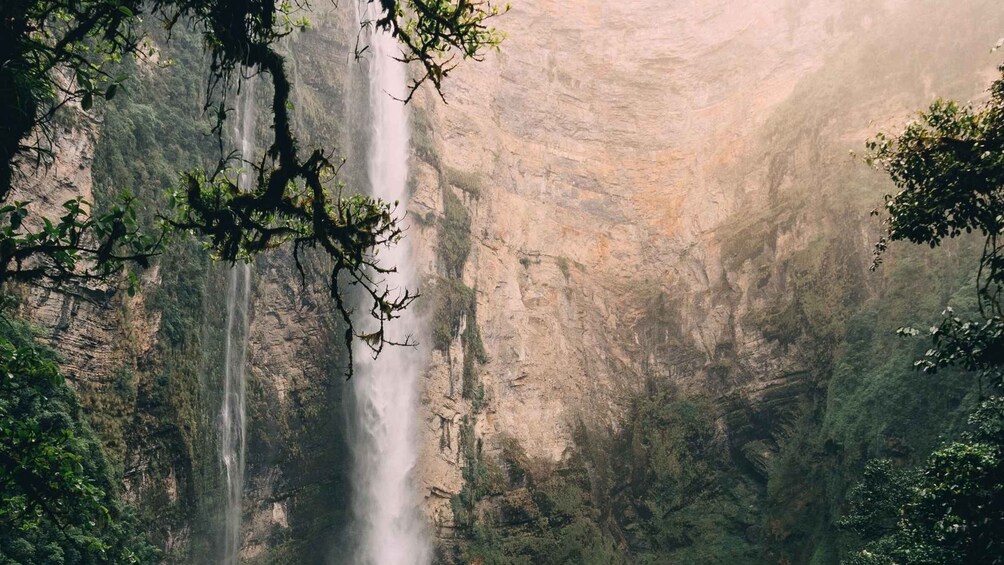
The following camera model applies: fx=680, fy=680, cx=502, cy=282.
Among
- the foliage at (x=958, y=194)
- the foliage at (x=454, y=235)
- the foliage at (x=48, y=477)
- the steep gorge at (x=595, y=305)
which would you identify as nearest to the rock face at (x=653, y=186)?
the steep gorge at (x=595, y=305)

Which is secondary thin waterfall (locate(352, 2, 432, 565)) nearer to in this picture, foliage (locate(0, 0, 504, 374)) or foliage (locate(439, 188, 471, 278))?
foliage (locate(439, 188, 471, 278))

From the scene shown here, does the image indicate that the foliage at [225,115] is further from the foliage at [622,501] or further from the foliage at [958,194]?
the foliage at [622,501]

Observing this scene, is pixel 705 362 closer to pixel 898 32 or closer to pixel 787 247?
pixel 787 247

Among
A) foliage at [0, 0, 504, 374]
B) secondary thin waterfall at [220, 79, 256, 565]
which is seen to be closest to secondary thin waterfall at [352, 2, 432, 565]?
secondary thin waterfall at [220, 79, 256, 565]

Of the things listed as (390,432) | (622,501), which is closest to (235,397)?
(390,432)

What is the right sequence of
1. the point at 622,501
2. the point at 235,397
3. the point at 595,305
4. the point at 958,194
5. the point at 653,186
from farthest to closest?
the point at 653,186, the point at 595,305, the point at 622,501, the point at 235,397, the point at 958,194

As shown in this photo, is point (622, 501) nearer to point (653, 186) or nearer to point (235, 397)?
point (235, 397)
